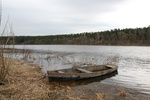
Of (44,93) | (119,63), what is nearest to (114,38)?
(119,63)

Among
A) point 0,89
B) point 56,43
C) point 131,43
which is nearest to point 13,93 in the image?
point 0,89

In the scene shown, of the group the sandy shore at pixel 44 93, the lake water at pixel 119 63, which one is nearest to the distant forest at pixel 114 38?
the lake water at pixel 119 63

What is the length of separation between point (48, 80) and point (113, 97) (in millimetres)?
5057

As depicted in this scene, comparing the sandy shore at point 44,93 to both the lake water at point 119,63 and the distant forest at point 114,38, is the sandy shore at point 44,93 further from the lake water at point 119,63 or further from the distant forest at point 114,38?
the distant forest at point 114,38

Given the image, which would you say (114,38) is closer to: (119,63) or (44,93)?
(119,63)

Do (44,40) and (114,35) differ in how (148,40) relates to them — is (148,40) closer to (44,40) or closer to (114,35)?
(114,35)

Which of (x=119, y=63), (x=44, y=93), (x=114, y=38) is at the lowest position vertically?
(x=119, y=63)

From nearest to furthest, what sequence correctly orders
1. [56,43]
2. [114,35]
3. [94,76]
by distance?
1. [94,76]
2. [114,35]
3. [56,43]

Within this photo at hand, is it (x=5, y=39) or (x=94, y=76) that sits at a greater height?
(x=5, y=39)

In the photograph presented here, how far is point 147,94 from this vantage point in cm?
969

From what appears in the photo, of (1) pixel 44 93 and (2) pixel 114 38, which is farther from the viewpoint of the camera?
(2) pixel 114 38

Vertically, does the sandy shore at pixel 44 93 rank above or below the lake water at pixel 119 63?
above

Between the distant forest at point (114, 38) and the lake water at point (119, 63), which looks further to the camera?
the distant forest at point (114, 38)

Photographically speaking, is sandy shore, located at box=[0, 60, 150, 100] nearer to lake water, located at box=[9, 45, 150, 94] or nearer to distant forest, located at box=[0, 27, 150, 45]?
lake water, located at box=[9, 45, 150, 94]
